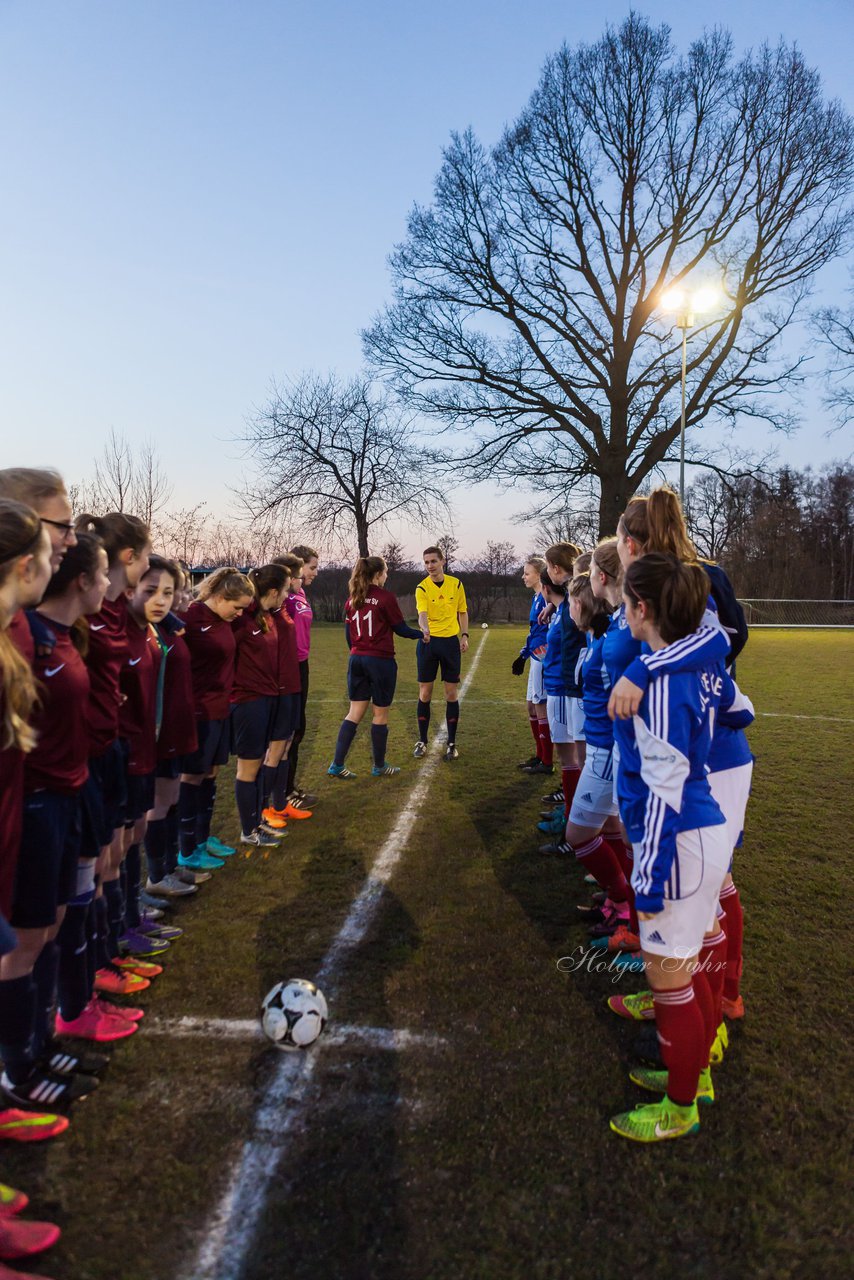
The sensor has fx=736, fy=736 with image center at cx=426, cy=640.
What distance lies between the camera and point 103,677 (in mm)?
2998

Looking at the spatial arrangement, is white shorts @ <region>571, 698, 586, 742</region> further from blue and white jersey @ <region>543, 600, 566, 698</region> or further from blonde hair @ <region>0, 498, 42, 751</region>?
blonde hair @ <region>0, 498, 42, 751</region>

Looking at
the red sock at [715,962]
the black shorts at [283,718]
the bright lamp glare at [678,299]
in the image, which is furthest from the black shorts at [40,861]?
the bright lamp glare at [678,299]

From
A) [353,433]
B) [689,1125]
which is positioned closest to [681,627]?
[689,1125]

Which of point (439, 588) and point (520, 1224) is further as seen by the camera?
point (439, 588)

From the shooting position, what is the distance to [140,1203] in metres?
2.05

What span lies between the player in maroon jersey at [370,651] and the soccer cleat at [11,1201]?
4.75 m

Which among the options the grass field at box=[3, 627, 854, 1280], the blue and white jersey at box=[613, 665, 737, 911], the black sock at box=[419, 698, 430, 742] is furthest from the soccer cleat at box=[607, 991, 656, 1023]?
the black sock at box=[419, 698, 430, 742]

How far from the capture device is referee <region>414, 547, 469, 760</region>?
309 inches

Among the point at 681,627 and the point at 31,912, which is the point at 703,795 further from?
the point at 31,912

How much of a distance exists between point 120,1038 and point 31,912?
82cm

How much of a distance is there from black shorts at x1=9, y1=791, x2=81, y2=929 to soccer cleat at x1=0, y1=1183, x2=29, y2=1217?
2.30 ft

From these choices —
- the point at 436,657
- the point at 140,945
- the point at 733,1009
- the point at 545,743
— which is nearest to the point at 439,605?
the point at 436,657

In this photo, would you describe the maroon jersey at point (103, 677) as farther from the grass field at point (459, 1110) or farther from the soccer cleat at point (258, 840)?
the soccer cleat at point (258, 840)

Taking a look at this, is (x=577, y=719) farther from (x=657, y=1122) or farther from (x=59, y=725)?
(x=59, y=725)
